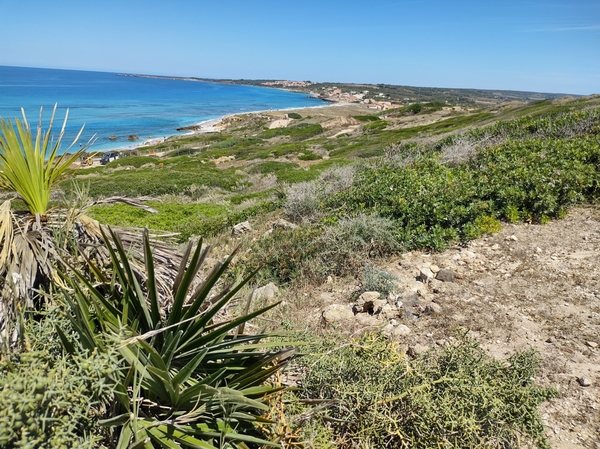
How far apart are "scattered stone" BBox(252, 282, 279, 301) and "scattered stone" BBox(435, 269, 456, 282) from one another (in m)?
2.20

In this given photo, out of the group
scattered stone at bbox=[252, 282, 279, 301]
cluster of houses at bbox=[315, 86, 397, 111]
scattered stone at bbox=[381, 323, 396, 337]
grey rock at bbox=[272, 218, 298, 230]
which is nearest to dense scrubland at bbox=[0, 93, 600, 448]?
scattered stone at bbox=[252, 282, 279, 301]

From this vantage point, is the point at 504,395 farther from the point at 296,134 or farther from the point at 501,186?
the point at 296,134

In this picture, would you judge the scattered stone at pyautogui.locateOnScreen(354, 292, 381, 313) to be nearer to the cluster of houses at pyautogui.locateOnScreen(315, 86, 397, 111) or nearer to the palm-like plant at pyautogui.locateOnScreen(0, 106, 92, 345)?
the palm-like plant at pyautogui.locateOnScreen(0, 106, 92, 345)

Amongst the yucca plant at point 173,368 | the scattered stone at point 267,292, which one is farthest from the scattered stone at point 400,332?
the scattered stone at point 267,292

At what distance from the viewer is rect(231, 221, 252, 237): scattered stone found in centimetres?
938

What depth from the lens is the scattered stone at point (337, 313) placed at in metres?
4.23

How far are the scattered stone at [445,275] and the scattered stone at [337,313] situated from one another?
1307 millimetres

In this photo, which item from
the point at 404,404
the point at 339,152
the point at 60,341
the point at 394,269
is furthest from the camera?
the point at 339,152

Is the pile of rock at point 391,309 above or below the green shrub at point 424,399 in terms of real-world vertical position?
below

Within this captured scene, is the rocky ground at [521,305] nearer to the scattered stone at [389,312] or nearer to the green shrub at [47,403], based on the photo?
the scattered stone at [389,312]

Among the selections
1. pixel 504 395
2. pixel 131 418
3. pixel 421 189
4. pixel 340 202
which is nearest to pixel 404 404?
pixel 504 395

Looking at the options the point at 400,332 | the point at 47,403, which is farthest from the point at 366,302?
the point at 47,403

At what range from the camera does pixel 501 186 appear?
660 centimetres

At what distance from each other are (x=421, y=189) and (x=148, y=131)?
6966 centimetres
